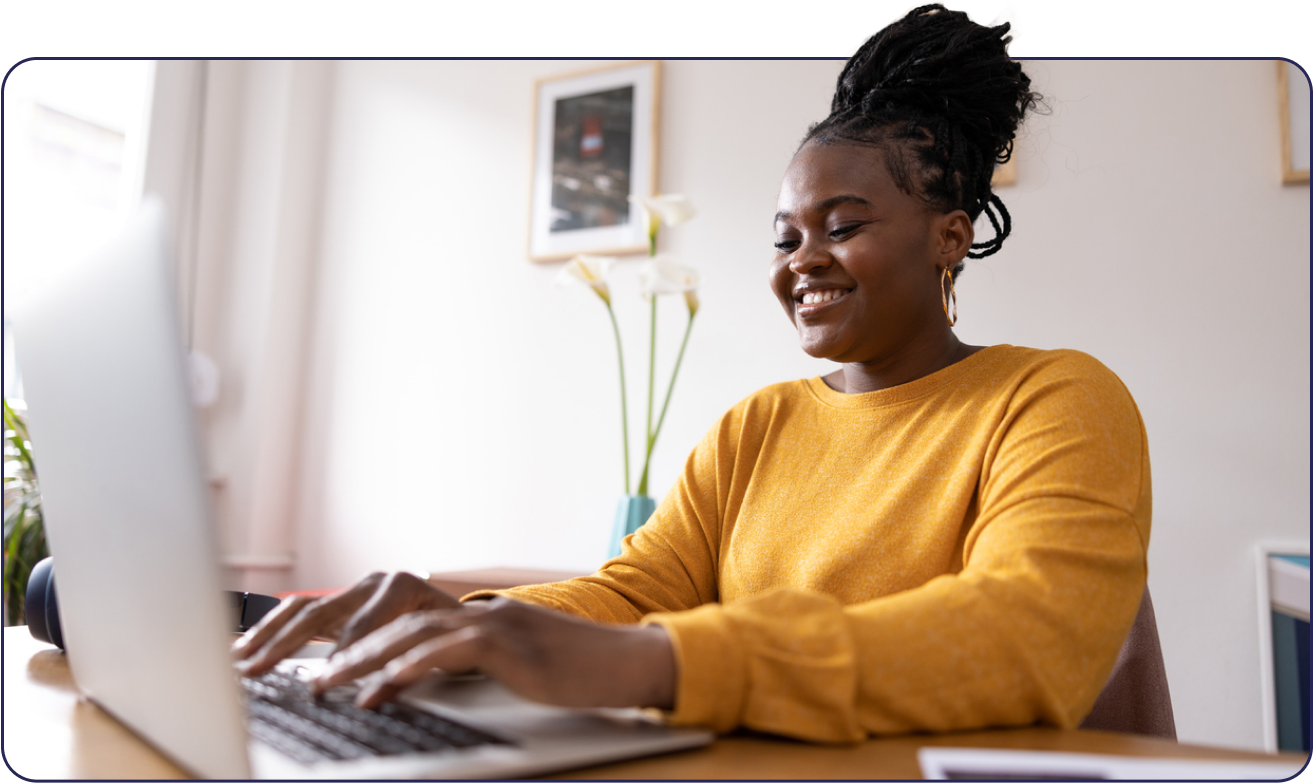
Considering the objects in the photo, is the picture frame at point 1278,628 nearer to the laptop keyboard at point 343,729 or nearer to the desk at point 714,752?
the desk at point 714,752

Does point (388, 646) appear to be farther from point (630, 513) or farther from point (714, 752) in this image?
point (630, 513)

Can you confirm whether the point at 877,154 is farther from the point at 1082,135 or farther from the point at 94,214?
the point at 94,214

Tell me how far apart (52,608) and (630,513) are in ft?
4.05

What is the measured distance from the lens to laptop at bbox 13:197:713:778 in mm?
375

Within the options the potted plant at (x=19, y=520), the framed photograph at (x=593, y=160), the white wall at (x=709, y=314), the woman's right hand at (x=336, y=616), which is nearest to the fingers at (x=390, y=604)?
the woman's right hand at (x=336, y=616)

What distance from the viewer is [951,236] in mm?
958

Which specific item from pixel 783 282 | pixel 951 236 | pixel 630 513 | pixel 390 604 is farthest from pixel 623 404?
pixel 390 604

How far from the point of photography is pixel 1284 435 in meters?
1.67

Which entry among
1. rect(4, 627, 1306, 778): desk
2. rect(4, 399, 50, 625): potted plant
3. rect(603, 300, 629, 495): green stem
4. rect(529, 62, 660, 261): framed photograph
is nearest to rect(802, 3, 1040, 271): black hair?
rect(4, 627, 1306, 778): desk

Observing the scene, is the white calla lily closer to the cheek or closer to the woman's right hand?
the cheek

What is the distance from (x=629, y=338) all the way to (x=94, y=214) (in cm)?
162

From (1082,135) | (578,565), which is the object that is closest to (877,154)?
(1082,135)

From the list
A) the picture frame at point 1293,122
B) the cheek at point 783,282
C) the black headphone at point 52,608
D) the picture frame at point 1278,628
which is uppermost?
the picture frame at point 1293,122

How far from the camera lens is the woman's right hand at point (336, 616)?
60 cm
